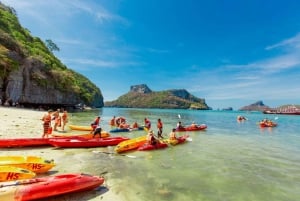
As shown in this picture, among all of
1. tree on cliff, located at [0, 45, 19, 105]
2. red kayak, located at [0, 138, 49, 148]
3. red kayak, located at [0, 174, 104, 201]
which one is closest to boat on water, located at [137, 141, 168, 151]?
red kayak, located at [0, 138, 49, 148]

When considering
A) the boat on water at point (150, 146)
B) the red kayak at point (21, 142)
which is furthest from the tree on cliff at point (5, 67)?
the boat on water at point (150, 146)

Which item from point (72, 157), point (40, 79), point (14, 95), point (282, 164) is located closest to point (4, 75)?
point (14, 95)

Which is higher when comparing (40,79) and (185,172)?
(40,79)

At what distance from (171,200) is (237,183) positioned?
356 cm

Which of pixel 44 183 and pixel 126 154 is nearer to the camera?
pixel 44 183

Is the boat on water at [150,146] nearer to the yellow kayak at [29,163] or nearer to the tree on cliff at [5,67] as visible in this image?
the yellow kayak at [29,163]

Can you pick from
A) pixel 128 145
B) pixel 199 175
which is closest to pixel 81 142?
pixel 128 145

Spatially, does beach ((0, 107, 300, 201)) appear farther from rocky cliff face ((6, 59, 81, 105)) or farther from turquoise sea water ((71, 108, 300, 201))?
rocky cliff face ((6, 59, 81, 105))

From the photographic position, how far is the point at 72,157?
10805mm

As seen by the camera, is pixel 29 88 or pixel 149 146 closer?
pixel 149 146

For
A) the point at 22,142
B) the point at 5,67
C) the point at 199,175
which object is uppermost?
the point at 5,67

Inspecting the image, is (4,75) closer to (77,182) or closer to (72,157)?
(72,157)

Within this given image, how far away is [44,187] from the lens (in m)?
5.82

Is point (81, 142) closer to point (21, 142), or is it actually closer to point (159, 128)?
point (21, 142)
